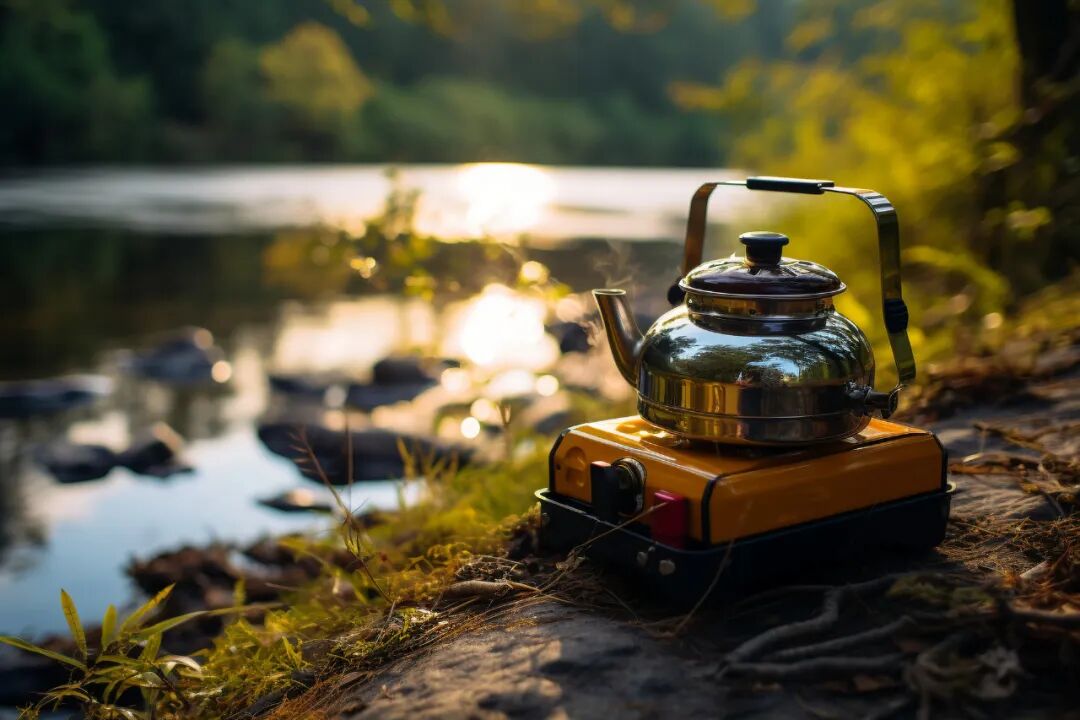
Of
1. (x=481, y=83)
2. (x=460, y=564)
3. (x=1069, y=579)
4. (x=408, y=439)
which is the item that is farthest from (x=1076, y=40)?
(x=481, y=83)

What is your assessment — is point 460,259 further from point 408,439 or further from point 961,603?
point 961,603

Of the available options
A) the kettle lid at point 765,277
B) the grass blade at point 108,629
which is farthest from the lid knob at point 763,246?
the grass blade at point 108,629

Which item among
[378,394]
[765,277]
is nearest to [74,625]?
[765,277]

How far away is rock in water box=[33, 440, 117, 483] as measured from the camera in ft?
25.5

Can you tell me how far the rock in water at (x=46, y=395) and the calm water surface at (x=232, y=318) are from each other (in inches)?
8.7

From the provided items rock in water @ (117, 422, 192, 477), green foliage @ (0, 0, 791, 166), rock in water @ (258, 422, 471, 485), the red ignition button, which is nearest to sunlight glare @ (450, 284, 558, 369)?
rock in water @ (258, 422, 471, 485)

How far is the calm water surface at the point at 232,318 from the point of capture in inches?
243

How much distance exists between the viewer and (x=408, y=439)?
25.8 ft

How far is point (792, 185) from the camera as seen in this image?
246 centimetres

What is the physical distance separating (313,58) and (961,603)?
34169mm

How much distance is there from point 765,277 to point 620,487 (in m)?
0.57

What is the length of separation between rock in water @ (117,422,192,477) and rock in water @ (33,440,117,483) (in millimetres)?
121

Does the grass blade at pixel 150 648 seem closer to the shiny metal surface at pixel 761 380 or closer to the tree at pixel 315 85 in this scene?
the shiny metal surface at pixel 761 380

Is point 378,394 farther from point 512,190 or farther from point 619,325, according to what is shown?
point 512,190
